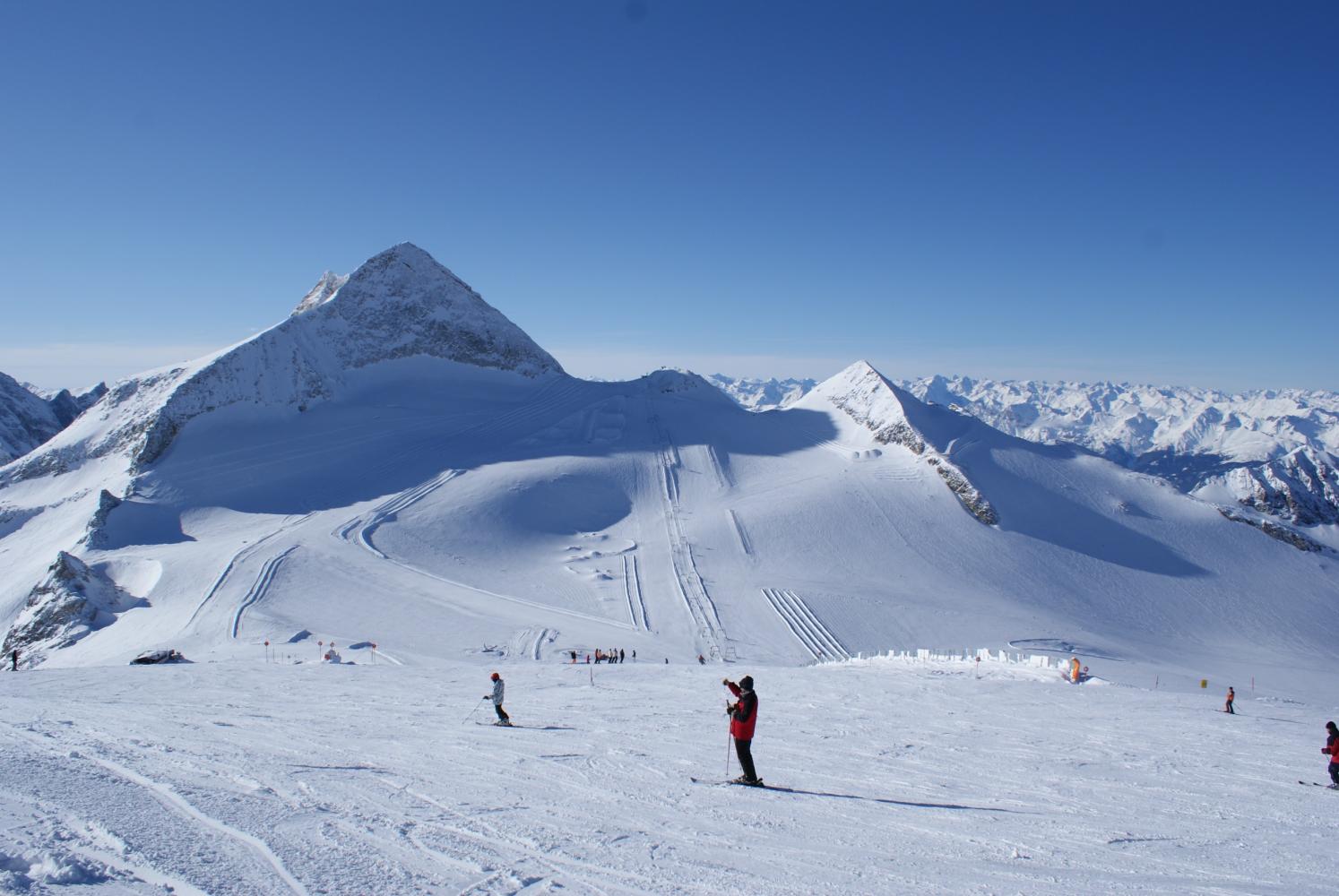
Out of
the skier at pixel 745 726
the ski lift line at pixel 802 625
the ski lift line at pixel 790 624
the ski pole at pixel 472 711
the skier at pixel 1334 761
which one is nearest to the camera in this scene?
the skier at pixel 745 726

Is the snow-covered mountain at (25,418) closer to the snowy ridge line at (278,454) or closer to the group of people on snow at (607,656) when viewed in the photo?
the snowy ridge line at (278,454)

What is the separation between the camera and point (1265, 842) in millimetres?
7789

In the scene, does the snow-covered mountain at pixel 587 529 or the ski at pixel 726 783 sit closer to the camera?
the ski at pixel 726 783

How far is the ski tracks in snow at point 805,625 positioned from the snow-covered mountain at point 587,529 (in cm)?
19

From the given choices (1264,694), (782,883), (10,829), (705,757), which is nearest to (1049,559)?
(1264,694)

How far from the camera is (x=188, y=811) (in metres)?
6.79

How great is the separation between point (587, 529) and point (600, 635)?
17.7 metres

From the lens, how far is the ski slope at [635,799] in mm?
5898

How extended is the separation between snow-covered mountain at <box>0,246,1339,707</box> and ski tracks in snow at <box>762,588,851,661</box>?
0.19 metres

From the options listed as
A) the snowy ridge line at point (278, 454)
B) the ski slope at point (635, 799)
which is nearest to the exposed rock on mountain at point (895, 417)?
the ski slope at point (635, 799)

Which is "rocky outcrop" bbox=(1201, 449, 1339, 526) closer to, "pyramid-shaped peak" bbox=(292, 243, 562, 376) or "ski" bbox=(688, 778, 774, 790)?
"pyramid-shaped peak" bbox=(292, 243, 562, 376)

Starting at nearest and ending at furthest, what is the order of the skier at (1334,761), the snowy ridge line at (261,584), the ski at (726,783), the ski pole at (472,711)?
1. the ski at (726,783)
2. the skier at (1334,761)
3. the ski pole at (472,711)
4. the snowy ridge line at (261,584)

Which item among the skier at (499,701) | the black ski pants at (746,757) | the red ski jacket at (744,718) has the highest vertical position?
the red ski jacket at (744,718)

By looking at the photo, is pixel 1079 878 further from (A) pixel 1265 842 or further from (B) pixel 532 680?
(B) pixel 532 680
